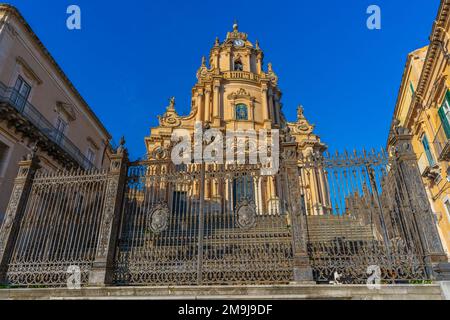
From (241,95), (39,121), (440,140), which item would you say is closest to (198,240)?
(39,121)

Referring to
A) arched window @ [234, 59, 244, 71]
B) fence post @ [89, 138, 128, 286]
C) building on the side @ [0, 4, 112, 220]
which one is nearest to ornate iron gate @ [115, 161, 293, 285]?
fence post @ [89, 138, 128, 286]

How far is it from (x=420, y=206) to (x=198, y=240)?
4.52 m

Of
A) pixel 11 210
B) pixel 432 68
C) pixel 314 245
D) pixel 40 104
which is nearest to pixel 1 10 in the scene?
pixel 40 104

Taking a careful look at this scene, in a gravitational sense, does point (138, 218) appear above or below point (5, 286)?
above

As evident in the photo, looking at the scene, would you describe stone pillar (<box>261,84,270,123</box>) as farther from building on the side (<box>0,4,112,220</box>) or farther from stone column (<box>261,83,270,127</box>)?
building on the side (<box>0,4,112,220</box>)

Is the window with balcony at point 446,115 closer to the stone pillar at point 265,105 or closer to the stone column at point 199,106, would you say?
the stone pillar at point 265,105

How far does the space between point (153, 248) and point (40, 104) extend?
579 inches

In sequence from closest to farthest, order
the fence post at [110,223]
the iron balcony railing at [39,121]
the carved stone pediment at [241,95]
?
the fence post at [110,223] < the iron balcony railing at [39,121] < the carved stone pediment at [241,95]

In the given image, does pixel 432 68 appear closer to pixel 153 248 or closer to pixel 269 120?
pixel 269 120

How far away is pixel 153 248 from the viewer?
6539 mm

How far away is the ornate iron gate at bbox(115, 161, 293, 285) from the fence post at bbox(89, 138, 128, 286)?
0.21m

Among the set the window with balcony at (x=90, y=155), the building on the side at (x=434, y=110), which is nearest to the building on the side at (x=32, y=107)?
the window with balcony at (x=90, y=155)

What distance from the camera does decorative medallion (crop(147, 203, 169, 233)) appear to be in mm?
6668

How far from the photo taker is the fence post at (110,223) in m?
6.18
